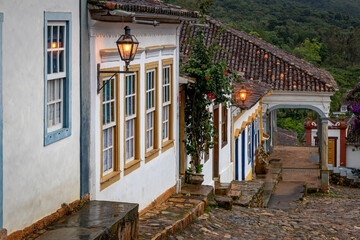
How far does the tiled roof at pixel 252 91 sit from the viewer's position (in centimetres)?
1560

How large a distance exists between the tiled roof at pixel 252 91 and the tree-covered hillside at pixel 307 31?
32752mm

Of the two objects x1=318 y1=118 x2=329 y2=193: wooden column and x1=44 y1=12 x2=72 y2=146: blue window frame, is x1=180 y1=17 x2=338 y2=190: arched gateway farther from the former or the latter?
x1=44 y1=12 x2=72 y2=146: blue window frame

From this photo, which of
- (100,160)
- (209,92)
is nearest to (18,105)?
(100,160)

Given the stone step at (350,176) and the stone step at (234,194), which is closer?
the stone step at (234,194)

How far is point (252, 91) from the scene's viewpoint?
18016 mm

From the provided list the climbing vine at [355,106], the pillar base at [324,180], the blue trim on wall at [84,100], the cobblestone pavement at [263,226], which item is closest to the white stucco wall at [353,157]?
the climbing vine at [355,106]

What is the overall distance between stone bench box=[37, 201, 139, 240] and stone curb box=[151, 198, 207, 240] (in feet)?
2.64

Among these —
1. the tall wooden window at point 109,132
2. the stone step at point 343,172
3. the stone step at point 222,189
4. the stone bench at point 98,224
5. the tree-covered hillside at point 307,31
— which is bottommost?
the stone step at point 343,172

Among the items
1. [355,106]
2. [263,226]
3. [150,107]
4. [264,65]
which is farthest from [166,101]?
[355,106]

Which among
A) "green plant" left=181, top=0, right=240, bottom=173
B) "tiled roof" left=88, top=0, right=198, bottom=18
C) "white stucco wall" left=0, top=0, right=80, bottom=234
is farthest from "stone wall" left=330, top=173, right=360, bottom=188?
"white stucco wall" left=0, top=0, right=80, bottom=234

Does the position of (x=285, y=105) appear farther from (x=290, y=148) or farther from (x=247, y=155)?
(x=290, y=148)

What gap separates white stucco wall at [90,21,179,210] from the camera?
689cm

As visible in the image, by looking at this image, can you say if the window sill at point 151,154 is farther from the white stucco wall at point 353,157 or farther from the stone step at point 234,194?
the white stucco wall at point 353,157

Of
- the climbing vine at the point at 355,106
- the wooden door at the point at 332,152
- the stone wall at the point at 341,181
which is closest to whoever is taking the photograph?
the stone wall at the point at 341,181
